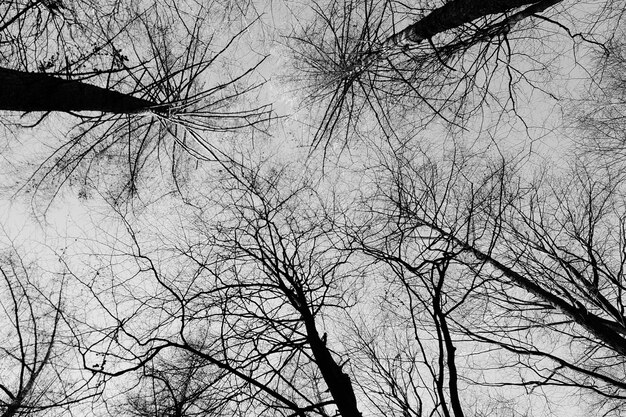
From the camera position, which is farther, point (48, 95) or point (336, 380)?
point (336, 380)

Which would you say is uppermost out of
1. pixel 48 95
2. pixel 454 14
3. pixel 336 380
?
pixel 454 14

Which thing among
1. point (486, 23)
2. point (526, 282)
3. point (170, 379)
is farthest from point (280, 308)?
point (486, 23)

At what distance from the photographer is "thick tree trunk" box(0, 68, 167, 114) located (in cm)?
262

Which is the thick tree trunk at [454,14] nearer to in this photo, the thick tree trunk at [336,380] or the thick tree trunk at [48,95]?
the thick tree trunk at [48,95]

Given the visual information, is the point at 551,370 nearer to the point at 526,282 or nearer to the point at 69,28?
the point at 526,282

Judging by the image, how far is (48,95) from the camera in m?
2.73

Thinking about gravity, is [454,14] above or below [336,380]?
above

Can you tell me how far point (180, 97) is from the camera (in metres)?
3.50

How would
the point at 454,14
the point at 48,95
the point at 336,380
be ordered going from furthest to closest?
the point at 336,380 < the point at 454,14 < the point at 48,95

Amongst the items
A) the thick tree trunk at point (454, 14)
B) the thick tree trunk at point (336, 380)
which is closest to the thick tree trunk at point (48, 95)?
the thick tree trunk at point (454, 14)

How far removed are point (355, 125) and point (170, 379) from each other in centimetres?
314

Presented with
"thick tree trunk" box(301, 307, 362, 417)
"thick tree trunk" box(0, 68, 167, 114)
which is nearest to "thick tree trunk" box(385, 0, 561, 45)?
"thick tree trunk" box(0, 68, 167, 114)

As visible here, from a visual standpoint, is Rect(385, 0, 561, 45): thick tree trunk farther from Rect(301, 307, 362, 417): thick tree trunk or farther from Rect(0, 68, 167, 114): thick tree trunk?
Rect(301, 307, 362, 417): thick tree trunk

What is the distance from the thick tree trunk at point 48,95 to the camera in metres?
2.62
